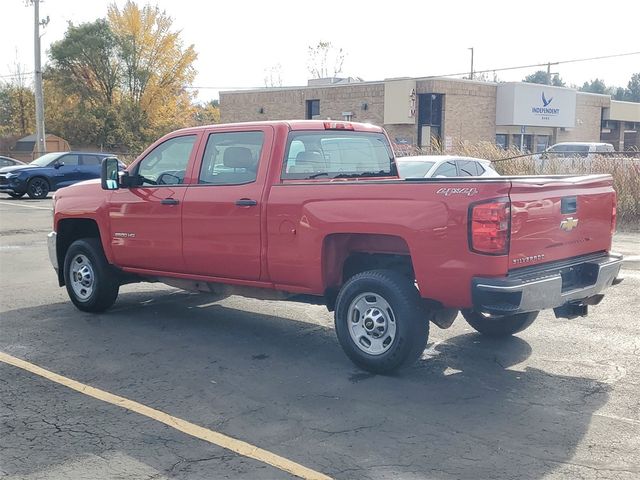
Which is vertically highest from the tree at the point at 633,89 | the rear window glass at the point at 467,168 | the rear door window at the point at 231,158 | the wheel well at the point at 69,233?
the tree at the point at 633,89

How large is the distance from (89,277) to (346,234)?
347 centimetres

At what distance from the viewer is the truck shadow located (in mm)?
4320

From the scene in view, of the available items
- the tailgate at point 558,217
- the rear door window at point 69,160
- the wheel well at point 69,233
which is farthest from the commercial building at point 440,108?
the tailgate at point 558,217

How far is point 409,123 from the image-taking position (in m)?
41.2

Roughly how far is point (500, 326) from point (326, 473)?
333 cm

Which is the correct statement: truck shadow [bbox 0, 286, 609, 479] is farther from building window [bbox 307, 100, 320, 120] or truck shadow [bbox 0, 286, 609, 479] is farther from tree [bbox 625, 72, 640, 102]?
tree [bbox 625, 72, 640, 102]

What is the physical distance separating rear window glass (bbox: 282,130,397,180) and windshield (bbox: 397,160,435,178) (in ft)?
20.9

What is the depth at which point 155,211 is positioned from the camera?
286 inches

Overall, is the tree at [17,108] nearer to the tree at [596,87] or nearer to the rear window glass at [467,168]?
the rear window glass at [467,168]

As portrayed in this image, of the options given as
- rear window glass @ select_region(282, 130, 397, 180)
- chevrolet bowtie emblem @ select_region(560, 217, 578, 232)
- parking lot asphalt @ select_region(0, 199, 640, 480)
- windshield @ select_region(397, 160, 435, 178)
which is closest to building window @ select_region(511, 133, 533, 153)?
windshield @ select_region(397, 160, 435, 178)

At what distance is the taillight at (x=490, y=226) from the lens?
505cm

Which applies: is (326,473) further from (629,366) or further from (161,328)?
(161,328)

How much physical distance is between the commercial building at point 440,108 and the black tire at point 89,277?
2952 centimetres

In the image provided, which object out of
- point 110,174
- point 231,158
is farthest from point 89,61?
point 231,158
